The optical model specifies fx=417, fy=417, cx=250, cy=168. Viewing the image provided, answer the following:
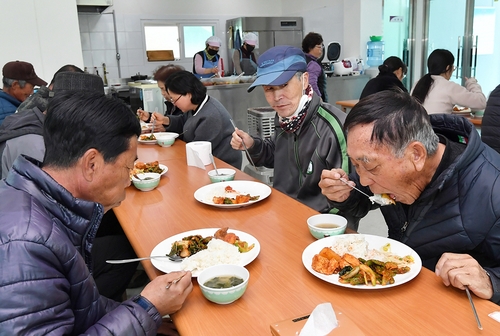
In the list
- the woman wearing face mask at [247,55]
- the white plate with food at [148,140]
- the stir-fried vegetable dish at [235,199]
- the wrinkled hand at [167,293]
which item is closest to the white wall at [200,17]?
the woman wearing face mask at [247,55]

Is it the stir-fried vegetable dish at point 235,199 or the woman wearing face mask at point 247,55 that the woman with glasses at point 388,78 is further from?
the stir-fried vegetable dish at point 235,199

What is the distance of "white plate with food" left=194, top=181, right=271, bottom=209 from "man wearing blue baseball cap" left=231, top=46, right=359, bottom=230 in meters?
0.23

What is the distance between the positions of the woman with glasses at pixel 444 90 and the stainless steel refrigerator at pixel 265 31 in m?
4.20

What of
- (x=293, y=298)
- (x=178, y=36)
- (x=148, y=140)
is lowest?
(x=293, y=298)

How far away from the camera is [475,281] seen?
42.8 inches

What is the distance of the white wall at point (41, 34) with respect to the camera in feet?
14.9

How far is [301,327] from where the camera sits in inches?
37.0

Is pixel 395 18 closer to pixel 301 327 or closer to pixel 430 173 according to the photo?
pixel 430 173

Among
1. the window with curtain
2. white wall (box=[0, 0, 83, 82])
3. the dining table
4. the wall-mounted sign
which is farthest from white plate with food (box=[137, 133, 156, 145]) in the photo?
the wall-mounted sign

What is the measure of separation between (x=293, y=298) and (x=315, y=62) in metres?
4.13

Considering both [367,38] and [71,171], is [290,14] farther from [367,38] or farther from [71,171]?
[71,171]

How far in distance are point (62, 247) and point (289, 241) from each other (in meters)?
0.80

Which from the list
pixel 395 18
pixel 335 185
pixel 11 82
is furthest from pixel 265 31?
pixel 335 185

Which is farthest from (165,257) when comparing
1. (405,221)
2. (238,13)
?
(238,13)
